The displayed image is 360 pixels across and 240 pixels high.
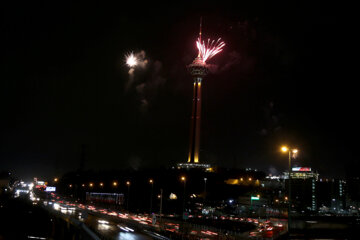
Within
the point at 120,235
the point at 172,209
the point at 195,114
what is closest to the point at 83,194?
the point at 195,114

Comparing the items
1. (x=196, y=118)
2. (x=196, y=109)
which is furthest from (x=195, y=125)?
(x=196, y=109)

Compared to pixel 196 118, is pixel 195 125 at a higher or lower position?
lower

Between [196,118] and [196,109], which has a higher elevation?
[196,109]

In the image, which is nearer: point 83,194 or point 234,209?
point 234,209

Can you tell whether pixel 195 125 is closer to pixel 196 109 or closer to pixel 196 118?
pixel 196 118

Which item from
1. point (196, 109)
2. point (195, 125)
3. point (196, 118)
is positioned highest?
point (196, 109)

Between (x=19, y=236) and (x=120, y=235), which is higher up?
(x=120, y=235)

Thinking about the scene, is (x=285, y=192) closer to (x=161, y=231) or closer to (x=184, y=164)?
(x=184, y=164)

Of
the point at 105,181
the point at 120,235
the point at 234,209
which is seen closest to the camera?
the point at 120,235
